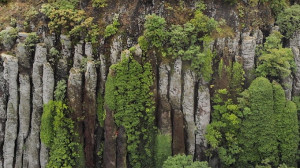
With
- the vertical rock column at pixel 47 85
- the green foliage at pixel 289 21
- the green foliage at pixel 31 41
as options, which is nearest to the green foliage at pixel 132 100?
the vertical rock column at pixel 47 85

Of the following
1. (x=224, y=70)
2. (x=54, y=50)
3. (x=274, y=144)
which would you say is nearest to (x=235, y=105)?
(x=224, y=70)

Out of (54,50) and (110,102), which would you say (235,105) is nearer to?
(110,102)

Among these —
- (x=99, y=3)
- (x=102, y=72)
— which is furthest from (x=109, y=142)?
(x=99, y=3)

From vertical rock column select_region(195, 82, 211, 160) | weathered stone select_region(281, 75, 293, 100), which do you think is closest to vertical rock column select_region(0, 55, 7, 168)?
vertical rock column select_region(195, 82, 211, 160)

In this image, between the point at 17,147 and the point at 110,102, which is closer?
the point at 110,102

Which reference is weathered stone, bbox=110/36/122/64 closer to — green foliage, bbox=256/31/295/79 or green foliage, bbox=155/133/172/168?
green foliage, bbox=155/133/172/168

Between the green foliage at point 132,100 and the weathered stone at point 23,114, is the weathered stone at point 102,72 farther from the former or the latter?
the weathered stone at point 23,114
